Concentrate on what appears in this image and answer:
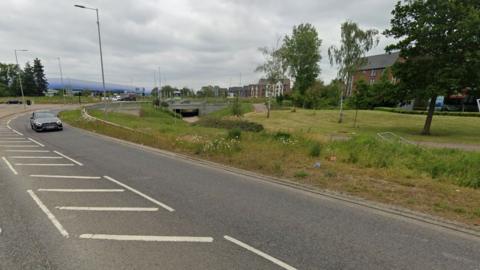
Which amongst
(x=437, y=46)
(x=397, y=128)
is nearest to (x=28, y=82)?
(x=397, y=128)

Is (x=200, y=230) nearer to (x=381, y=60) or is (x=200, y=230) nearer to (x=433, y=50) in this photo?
(x=433, y=50)

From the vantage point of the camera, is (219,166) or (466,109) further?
(466,109)

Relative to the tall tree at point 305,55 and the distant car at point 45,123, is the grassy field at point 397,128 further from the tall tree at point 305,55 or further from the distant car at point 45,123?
the tall tree at point 305,55

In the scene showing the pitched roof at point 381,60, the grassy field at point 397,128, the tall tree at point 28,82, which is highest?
the pitched roof at point 381,60

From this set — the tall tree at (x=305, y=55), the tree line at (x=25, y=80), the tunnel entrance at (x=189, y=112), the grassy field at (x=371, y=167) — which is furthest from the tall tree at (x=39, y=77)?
the grassy field at (x=371, y=167)

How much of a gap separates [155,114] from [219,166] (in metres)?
39.3

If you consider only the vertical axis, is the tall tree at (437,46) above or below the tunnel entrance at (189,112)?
above

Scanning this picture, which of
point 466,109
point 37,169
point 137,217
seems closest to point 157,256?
point 137,217

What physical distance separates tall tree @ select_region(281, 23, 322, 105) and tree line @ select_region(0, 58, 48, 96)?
87.1m

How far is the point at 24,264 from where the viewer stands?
3572 mm

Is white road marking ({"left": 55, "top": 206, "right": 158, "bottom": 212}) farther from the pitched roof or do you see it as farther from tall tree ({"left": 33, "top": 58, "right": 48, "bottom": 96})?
tall tree ({"left": 33, "top": 58, "right": 48, "bottom": 96})

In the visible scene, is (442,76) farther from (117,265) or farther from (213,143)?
(117,265)

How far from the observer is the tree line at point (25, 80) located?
88.6 metres

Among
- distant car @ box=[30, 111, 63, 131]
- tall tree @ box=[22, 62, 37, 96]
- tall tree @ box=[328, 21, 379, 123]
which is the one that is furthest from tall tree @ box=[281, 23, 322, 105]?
tall tree @ box=[22, 62, 37, 96]
